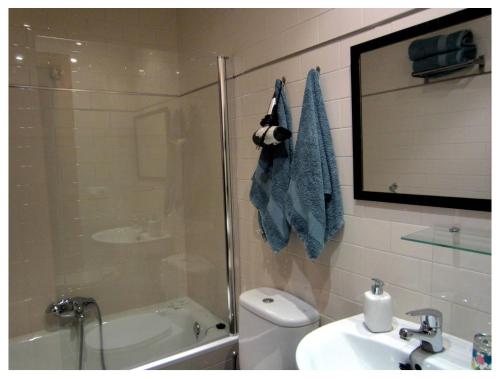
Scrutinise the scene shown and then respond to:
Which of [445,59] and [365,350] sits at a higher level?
[445,59]

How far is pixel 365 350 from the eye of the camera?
3.78 feet

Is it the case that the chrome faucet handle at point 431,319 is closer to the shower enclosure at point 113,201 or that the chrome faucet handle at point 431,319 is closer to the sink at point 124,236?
the shower enclosure at point 113,201

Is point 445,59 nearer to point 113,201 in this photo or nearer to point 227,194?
point 227,194

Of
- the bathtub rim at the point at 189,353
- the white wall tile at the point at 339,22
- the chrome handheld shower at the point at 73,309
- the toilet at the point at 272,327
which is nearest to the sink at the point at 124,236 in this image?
the chrome handheld shower at the point at 73,309

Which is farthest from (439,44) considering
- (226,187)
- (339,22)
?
(226,187)

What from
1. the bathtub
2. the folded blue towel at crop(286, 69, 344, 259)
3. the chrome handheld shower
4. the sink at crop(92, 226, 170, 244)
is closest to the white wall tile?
the folded blue towel at crop(286, 69, 344, 259)

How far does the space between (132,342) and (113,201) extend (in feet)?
2.60

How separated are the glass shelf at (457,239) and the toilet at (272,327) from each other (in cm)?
63

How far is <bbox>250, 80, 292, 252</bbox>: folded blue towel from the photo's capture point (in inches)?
61.6

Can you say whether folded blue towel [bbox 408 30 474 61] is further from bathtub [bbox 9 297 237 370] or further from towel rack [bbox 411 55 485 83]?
bathtub [bbox 9 297 237 370]

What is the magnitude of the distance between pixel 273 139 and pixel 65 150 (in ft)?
3.86

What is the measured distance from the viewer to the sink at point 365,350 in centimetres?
103
